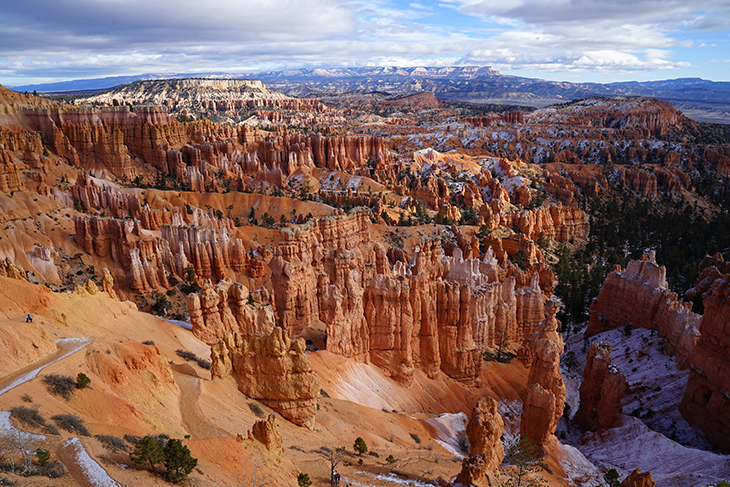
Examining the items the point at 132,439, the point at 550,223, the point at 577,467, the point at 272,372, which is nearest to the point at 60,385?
the point at 132,439

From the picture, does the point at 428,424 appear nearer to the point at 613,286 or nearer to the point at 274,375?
the point at 274,375

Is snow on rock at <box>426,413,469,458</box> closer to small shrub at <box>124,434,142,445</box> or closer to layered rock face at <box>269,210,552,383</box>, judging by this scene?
layered rock face at <box>269,210,552,383</box>

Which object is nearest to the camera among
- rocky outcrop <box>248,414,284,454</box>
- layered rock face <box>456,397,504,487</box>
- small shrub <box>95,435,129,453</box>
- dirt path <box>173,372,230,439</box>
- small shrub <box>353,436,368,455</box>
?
small shrub <box>95,435,129,453</box>

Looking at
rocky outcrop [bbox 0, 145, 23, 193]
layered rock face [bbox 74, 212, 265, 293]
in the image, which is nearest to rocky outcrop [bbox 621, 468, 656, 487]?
layered rock face [bbox 74, 212, 265, 293]

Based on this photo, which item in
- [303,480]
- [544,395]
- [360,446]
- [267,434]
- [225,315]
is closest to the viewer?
[303,480]

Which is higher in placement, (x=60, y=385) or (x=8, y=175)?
(x=8, y=175)

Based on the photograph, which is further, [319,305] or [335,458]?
[319,305]

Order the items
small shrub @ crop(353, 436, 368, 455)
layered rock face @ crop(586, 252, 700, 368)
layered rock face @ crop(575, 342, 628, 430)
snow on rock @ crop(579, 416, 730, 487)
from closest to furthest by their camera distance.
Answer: small shrub @ crop(353, 436, 368, 455)
snow on rock @ crop(579, 416, 730, 487)
layered rock face @ crop(575, 342, 628, 430)
layered rock face @ crop(586, 252, 700, 368)

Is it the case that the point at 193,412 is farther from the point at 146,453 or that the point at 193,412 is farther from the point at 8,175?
the point at 8,175
